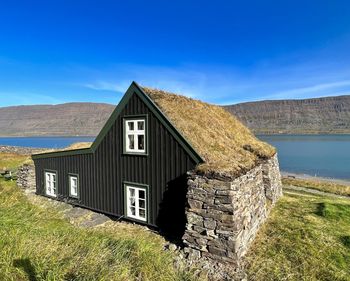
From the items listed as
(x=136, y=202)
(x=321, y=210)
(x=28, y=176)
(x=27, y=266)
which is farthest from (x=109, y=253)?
(x=28, y=176)

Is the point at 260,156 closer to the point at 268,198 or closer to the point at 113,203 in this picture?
the point at 268,198

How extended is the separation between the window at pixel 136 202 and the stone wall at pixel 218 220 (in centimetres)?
313

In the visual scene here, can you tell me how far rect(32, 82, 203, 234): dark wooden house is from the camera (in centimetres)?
1073

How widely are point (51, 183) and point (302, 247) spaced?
50.3 feet

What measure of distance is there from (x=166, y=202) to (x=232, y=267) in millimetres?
3793

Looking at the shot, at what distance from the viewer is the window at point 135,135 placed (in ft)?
38.6

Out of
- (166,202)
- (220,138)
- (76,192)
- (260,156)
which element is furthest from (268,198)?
(76,192)

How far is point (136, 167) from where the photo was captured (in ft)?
39.1

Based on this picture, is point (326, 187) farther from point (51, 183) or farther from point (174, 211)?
point (51, 183)

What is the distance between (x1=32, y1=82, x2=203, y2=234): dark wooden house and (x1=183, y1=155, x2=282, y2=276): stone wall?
4.26 ft

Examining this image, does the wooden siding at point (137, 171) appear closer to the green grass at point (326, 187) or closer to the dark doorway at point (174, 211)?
the dark doorway at point (174, 211)

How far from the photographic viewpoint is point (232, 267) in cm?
850

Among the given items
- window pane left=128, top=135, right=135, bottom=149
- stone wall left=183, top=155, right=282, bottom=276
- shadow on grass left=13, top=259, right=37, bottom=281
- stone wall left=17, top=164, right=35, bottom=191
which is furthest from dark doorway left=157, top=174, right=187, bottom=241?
stone wall left=17, top=164, right=35, bottom=191

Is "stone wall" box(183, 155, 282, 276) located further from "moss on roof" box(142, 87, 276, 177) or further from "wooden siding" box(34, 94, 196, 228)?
"wooden siding" box(34, 94, 196, 228)
